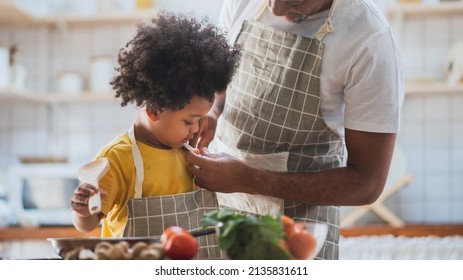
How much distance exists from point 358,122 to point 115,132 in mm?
2192

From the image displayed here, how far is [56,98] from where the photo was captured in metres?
3.23

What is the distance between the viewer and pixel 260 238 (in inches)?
34.2

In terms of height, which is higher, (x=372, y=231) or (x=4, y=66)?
(x=4, y=66)

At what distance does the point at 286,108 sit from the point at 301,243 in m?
0.56

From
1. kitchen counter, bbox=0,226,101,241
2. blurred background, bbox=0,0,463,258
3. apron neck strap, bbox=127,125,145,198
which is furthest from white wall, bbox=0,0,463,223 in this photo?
apron neck strap, bbox=127,125,145,198

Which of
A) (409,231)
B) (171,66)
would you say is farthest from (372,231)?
(171,66)

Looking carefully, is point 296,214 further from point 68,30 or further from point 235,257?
point 68,30

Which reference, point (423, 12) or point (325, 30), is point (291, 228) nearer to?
point (325, 30)

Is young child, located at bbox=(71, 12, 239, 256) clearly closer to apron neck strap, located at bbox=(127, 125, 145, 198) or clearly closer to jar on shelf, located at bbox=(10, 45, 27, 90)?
apron neck strap, located at bbox=(127, 125, 145, 198)

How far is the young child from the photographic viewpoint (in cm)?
124

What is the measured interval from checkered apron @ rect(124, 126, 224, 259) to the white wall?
6.18 feet

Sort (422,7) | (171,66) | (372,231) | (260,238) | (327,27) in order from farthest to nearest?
1. (422,7)
2. (372,231)
3. (327,27)
4. (171,66)
5. (260,238)

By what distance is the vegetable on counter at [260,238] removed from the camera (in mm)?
872
